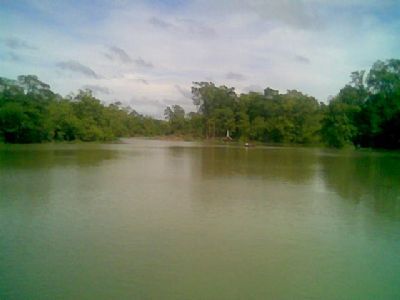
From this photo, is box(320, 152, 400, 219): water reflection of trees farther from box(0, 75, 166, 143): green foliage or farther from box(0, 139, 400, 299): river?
box(0, 75, 166, 143): green foliage

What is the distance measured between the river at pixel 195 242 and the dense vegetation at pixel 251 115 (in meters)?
32.9

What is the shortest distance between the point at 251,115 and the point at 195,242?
65121 mm

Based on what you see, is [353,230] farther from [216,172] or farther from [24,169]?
[24,169]

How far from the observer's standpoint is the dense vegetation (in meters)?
42.6

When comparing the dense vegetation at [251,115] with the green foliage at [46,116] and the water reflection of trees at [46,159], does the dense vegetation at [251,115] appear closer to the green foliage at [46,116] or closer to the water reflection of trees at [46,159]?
the green foliage at [46,116]

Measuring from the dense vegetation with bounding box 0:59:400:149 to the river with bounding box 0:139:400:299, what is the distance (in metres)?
32.9

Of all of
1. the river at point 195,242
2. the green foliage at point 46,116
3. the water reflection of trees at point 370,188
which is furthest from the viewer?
the green foliage at point 46,116

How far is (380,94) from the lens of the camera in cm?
4350

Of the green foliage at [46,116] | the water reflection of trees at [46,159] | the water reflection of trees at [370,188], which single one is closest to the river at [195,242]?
the water reflection of trees at [370,188]

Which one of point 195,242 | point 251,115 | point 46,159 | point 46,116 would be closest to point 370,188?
point 195,242

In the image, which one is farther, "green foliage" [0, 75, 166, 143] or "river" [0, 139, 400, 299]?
"green foliage" [0, 75, 166, 143]

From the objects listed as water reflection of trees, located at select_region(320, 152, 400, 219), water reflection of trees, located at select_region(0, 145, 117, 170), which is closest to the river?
water reflection of trees, located at select_region(320, 152, 400, 219)

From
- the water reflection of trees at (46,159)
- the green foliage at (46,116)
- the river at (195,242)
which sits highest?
the green foliage at (46,116)

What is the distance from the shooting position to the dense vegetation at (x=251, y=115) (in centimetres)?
4259
